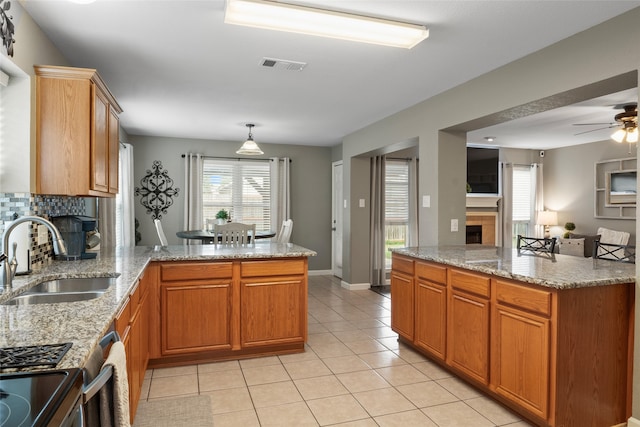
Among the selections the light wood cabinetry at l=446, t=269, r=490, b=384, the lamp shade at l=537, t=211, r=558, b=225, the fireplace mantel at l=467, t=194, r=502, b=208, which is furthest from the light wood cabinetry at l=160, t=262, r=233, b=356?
the lamp shade at l=537, t=211, r=558, b=225

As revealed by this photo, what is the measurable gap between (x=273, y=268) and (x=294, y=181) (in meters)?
4.07

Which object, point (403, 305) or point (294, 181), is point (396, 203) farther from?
point (403, 305)

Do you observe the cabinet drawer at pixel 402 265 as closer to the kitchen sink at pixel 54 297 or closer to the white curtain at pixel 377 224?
the kitchen sink at pixel 54 297

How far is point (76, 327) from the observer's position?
148 centimetres

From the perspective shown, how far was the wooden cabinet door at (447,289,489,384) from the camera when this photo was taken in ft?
9.05

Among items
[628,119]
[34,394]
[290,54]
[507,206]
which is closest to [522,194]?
[507,206]

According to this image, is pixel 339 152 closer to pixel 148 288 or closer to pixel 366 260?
pixel 366 260

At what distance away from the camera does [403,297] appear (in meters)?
3.78

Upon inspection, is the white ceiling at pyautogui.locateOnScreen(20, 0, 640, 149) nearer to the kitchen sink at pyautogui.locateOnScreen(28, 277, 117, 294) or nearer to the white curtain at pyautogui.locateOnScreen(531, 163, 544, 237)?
the kitchen sink at pyautogui.locateOnScreen(28, 277, 117, 294)

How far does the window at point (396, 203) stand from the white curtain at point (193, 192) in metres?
3.06

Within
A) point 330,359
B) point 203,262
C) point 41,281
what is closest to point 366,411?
point 330,359

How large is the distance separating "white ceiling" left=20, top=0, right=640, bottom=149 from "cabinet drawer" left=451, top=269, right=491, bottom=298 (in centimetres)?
159

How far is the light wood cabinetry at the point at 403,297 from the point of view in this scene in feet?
12.0

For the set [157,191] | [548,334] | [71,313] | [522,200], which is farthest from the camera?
[522,200]
